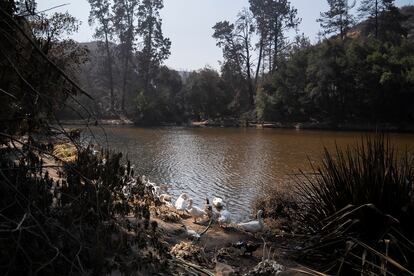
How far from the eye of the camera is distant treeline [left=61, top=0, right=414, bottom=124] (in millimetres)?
43312

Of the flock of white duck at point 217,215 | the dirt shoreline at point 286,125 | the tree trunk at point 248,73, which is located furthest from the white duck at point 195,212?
the tree trunk at point 248,73

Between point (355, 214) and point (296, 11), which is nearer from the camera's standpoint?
point (355, 214)

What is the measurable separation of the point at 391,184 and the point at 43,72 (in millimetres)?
4022

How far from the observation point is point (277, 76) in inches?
1996

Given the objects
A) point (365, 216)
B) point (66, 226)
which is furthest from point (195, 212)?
point (66, 226)

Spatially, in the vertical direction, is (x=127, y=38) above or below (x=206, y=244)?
above

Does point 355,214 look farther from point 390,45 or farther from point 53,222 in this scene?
point 390,45

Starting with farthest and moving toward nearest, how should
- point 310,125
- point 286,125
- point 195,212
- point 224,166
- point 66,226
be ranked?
point 286,125 → point 310,125 → point 224,166 → point 195,212 → point 66,226

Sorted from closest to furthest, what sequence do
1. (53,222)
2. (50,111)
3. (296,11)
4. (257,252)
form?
(53,222), (50,111), (257,252), (296,11)

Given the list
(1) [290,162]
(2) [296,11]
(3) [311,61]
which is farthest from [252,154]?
(2) [296,11]

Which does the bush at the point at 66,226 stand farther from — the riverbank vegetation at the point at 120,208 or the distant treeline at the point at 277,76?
the distant treeline at the point at 277,76

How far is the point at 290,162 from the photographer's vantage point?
20484 millimetres

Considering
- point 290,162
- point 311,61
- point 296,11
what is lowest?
point 290,162

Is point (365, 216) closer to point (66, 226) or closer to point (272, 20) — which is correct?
point (66, 226)
